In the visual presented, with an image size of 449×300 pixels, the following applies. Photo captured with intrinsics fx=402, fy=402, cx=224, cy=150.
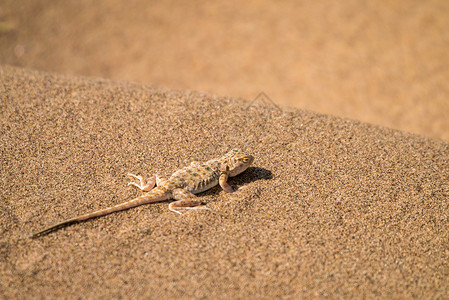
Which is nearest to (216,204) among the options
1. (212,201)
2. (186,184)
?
(212,201)

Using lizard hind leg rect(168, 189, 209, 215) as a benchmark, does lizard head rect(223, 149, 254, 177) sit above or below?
above

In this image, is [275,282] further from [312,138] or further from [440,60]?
[440,60]

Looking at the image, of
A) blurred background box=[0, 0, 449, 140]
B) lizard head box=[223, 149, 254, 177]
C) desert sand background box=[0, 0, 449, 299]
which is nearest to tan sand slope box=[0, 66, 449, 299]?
desert sand background box=[0, 0, 449, 299]

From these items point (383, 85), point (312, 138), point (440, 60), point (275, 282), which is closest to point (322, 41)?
point (383, 85)

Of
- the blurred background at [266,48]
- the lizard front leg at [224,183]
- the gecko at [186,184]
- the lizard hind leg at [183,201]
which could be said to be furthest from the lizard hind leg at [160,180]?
the blurred background at [266,48]

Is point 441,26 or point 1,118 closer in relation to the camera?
point 1,118

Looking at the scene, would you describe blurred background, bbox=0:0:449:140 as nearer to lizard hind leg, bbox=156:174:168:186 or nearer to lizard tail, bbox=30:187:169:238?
lizard hind leg, bbox=156:174:168:186

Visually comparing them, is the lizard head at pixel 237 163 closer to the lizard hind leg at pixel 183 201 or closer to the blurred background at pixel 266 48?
the lizard hind leg at pixel 183 201

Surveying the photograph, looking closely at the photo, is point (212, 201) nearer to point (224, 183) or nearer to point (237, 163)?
point (224, 183)
